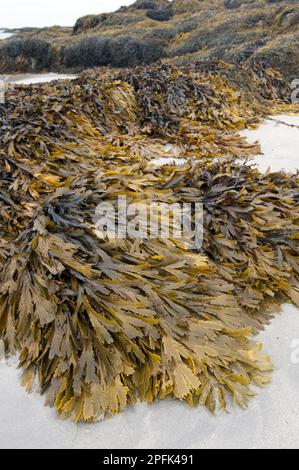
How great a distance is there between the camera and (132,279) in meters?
1.83

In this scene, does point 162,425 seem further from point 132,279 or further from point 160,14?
point 160,14

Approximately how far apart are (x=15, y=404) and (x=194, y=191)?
1.50m

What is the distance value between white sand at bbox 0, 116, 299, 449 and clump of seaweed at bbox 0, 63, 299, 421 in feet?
0.16

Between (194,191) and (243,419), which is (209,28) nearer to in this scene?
(194,191)

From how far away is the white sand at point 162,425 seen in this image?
143 cm

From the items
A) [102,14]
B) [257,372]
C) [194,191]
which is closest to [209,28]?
[102,14]

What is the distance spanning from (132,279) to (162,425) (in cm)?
63

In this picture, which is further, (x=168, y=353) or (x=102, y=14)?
(x=102, y=14)

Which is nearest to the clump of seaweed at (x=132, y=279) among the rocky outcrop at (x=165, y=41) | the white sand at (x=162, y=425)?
the white sand at (x=162, y=425)

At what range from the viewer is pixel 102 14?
18.7 metres

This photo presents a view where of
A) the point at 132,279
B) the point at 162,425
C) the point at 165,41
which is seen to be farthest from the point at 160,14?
the point at 162,425

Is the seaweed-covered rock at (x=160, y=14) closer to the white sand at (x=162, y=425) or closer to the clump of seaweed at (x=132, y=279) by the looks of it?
the clump of seaweed at (x=132, y=279)

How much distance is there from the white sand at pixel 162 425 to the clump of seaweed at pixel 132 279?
49 millimetres
